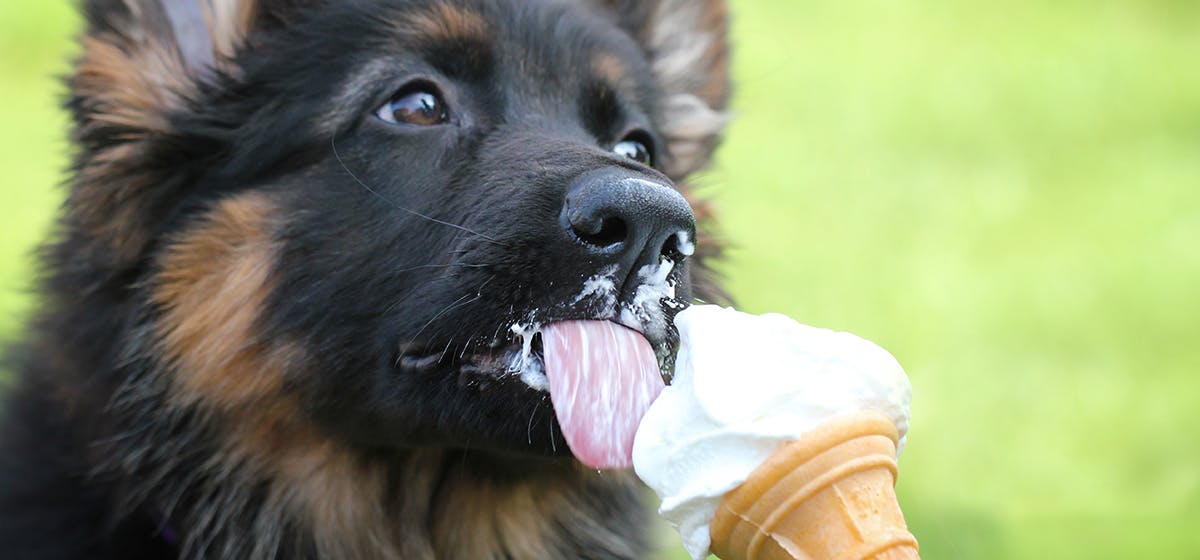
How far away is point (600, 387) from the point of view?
2.70 metres

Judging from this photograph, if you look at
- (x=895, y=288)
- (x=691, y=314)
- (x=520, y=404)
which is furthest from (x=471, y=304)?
(x=895, y=288)

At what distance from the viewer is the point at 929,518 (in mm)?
5945

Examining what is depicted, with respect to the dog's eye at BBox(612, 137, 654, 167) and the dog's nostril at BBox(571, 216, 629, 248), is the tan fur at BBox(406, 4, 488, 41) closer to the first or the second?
the dog's eye at BBox(612, 137, 654, 167)

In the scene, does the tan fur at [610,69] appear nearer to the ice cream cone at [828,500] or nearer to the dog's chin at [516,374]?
the dog's chin at [516,374]

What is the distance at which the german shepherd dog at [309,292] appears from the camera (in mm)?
3041

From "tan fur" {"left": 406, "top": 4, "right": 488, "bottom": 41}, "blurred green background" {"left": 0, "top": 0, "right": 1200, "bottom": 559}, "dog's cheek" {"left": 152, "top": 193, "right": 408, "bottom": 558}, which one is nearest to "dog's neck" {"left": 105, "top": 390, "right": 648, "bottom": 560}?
"dog's cheek" {"left": 152, "top": 193, "right": 408, "bottom": 558}

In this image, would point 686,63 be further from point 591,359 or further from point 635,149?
point 591,359

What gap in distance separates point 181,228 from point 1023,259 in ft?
22.3

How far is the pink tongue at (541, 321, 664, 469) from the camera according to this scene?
2.67 m

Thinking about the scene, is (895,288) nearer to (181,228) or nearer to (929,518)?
(929,518)

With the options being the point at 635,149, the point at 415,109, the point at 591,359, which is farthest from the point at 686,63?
the point at 591,359

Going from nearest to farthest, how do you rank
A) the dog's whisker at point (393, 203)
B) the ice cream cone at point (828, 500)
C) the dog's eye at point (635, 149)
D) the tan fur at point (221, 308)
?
the ice cream cone at point (828, 500), the dog's whisker at point (393, 203), the tan fur at point (221, 308), the dog's eye at point (635, 149)

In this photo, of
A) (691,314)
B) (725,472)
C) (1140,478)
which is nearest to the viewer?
(725,472)

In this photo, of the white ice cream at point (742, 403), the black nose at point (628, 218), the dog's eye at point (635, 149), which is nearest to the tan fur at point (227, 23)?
the dog's eye at point (635, 149)
